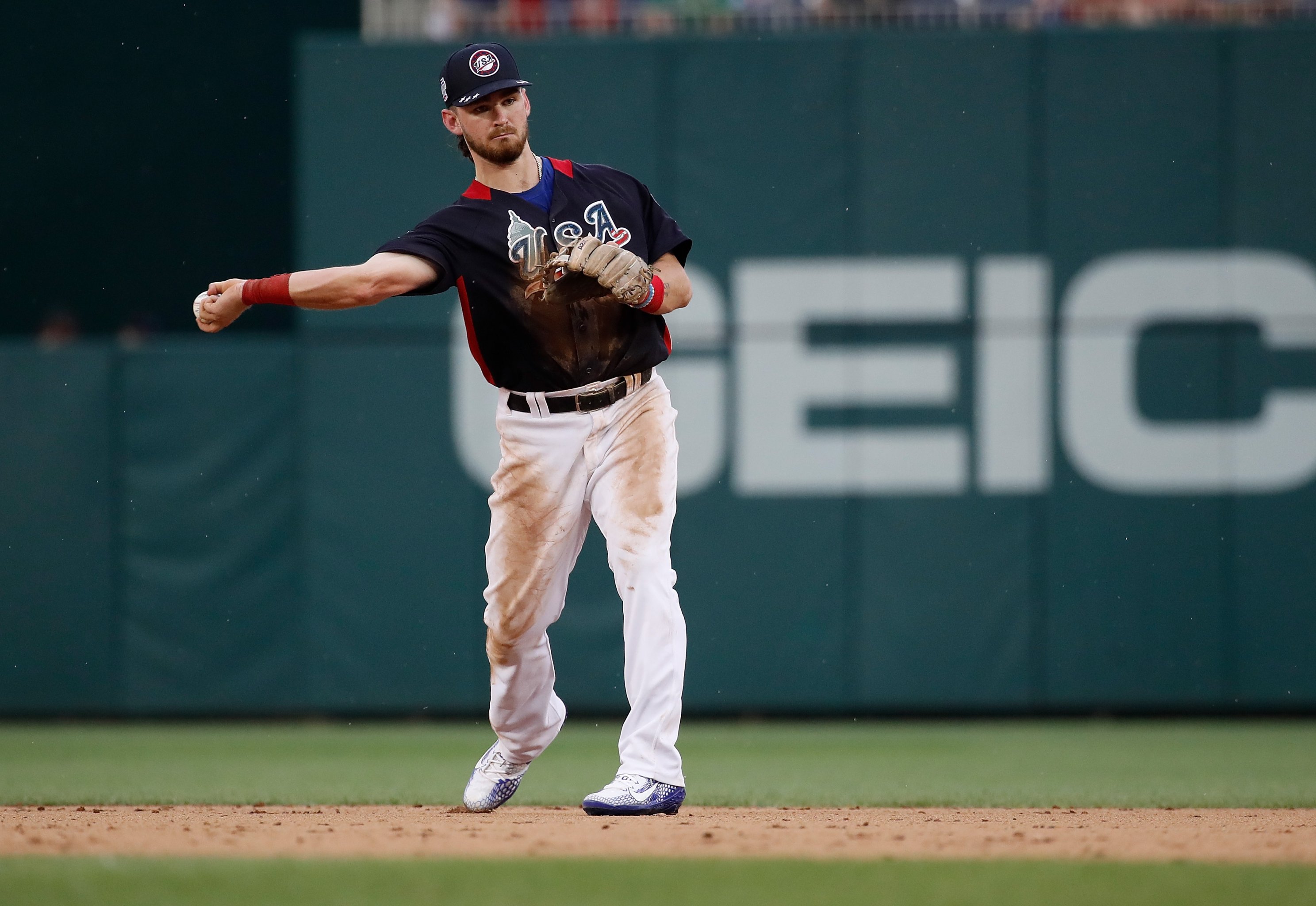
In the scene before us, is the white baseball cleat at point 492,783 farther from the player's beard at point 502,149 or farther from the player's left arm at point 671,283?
the player's beard at point 502,149

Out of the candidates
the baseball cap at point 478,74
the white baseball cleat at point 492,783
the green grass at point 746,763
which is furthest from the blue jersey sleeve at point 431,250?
the green grass at point 746,763

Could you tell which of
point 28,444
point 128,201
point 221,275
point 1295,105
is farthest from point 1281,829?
point 128,201

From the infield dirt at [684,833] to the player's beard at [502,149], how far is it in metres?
2.10

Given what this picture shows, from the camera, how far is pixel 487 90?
4844 mm

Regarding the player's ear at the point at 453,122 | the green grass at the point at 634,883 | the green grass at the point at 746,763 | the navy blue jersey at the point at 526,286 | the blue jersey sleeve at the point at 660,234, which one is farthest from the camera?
the green grass at the point at 746,763

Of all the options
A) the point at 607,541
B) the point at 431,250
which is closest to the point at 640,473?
the point at 607,541

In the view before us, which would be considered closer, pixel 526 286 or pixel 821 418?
pixel 526 286

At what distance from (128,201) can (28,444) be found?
328cm

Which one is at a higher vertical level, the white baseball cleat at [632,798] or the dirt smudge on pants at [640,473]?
the dirt smudge on pants at [640,473]

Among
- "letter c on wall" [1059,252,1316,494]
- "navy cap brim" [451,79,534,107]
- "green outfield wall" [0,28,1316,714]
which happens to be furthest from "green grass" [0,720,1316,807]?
"navy cap brim" [451,79,534,107]

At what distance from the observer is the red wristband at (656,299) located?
4.86m

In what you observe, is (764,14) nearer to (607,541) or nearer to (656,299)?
(656,299)

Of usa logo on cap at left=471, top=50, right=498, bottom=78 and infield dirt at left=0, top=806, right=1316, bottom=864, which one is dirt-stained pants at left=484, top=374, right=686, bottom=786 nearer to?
infield dirt at left=0, top=806, right=1316, bottom=864

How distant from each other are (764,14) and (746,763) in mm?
4900
